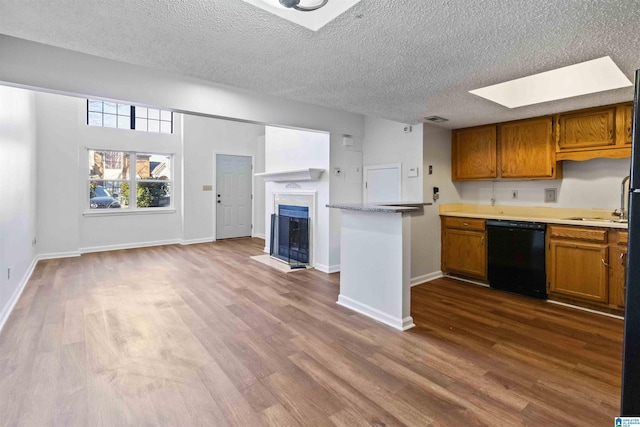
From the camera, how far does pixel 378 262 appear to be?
3020 mm

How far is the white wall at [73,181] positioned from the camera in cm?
545

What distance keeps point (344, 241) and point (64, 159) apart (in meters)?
5.51

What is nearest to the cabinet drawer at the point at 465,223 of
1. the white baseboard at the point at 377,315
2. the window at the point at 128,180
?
the white baseboard at the point at 377,315

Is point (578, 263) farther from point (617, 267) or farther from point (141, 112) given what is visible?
point (141, 112)

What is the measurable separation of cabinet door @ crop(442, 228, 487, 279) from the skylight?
330 cm

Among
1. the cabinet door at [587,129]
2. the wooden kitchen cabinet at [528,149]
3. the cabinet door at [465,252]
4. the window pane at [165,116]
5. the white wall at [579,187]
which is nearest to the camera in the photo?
the cabinet door at [587,129]

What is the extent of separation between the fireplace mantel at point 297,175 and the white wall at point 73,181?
119 inches

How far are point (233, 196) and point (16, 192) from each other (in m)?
4.43

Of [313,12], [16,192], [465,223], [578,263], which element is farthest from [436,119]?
[16,192]

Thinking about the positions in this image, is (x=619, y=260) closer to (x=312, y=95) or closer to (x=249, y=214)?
(x=312, y=95)

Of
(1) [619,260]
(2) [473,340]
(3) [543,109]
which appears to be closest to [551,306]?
(1) [619,260]

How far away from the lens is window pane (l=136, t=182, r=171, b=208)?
22.0ft

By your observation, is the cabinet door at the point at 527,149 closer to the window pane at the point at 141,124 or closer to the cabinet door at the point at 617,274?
the cabinet door at the point at 617,274

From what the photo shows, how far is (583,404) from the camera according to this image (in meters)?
1.78
